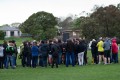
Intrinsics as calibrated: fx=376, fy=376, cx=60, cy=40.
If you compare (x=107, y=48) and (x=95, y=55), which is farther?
(x=95, y=55)

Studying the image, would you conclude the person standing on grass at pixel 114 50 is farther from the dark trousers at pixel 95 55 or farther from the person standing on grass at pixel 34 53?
the person standing on grass at pixel 34 53

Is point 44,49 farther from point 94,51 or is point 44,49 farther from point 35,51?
point 94,51

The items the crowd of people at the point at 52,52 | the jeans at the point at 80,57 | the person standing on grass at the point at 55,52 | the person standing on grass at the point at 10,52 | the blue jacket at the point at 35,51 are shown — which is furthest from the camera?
the jeans at the point at 80,57

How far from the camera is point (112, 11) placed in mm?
75688

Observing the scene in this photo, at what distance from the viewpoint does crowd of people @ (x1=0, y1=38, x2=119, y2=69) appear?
2542 centimetres

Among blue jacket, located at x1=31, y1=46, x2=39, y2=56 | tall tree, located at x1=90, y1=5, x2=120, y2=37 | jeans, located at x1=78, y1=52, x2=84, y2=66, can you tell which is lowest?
jeans, located at x1=78, y1=52, x2=84, y2=66

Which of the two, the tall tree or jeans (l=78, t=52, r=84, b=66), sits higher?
the tall tree

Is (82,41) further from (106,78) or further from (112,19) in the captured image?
(112,19)

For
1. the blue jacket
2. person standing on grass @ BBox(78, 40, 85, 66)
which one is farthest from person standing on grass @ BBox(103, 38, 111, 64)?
the blue jacket

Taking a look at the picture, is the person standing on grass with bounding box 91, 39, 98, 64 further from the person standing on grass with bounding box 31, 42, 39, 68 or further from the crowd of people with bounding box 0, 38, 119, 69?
the person standing on grass with bounding box 31, 42, 39, 68

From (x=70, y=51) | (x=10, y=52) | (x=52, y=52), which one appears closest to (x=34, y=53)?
(x=52, y=52)

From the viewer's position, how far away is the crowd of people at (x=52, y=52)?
1001 inches

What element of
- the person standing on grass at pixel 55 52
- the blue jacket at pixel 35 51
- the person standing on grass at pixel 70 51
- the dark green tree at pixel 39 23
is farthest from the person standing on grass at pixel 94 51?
the dark green tree at pixel 39 23

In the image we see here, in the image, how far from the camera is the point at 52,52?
25.3 meters
